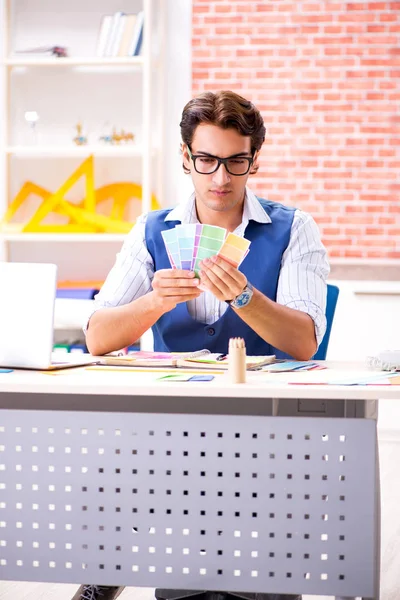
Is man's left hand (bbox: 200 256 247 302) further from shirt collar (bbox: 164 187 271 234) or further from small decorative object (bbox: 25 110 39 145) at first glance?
small decorative object (bbox: 25 110 39 145)

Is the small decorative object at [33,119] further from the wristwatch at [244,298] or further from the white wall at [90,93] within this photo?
the wristwatch at [244,298]

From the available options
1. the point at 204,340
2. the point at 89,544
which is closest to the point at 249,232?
the point at 204,340

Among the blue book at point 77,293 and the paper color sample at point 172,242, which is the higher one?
the paper color sample at point 172,242

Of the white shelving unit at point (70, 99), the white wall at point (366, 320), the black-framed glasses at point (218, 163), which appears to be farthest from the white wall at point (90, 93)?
the black-framed glasses at point (218, 163)

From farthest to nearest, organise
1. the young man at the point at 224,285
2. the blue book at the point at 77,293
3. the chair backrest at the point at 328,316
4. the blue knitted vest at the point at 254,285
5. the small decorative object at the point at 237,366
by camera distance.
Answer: the blue book at the point at 77,293 < the chair backrest at the point at 328,316 < the blue knitted vest at the point at 254,285 < the young man at the point at 224,285 < the small decorative object at the point at 237,366

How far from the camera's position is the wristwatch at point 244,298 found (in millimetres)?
2076

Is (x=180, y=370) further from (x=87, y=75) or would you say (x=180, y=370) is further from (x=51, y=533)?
(x=87, y=75)

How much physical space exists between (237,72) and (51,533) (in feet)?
11.7

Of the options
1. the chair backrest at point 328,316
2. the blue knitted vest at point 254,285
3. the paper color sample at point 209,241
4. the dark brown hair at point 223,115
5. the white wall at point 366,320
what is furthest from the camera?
the white wall at point 366,320

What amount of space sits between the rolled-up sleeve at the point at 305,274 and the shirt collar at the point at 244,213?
0.10m

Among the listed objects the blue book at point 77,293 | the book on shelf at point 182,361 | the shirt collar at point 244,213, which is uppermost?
the shirt collar at point 244,213

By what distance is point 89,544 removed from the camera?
1.81 metres

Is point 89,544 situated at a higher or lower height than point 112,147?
lower

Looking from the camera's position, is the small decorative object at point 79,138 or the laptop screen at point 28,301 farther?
the small decorative object at point 79,138
